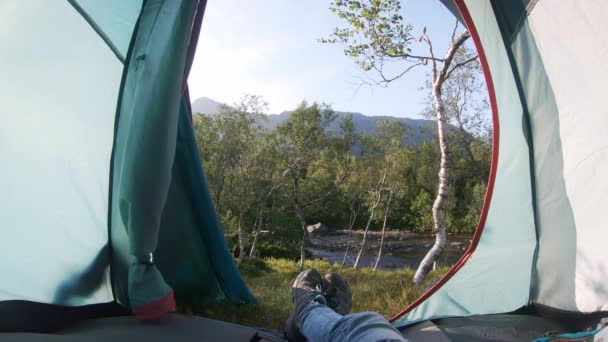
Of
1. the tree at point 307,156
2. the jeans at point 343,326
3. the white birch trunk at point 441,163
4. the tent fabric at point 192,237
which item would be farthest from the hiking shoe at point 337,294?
the tree at point 307,156

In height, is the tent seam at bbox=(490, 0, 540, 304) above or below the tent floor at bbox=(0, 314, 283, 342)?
above

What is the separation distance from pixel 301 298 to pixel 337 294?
0.84 ft

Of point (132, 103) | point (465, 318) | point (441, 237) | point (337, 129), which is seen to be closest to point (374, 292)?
point (441, 237)

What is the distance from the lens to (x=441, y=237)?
4.26m

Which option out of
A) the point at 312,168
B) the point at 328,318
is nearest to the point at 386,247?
the point at 312,168

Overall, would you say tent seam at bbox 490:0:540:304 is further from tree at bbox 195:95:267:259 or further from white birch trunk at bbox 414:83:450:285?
tree at bbox 195:95:267:259

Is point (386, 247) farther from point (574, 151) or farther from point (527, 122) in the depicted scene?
point (574, 151)

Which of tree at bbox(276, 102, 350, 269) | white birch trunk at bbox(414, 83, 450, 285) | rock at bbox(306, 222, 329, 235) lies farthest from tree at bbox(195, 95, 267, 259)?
rock at bbox(306, 222, 329, 235)

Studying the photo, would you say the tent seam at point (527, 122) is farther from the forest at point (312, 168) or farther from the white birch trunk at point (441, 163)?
the forest at point (312, 168)

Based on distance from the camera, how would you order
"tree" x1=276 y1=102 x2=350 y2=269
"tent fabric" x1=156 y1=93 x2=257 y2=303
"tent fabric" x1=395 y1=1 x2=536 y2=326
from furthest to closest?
"tree" x1=276 y1=102 x2=350 y2=269, "tent fabric" x1=156 y1=93 x2=257 y2=303, "tent fabric" x1=395 y1=1 x2=536 y2=326

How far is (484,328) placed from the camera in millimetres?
1855

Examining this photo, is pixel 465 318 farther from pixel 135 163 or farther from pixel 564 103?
pixel 135 163

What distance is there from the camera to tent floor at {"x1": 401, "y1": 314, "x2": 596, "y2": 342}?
→ 5.77ft

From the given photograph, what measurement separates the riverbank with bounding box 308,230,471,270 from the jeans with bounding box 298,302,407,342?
1283cm
